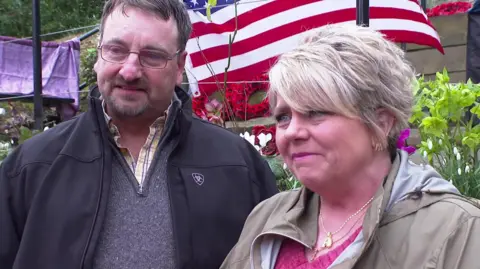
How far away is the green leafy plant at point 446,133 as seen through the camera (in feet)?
11.1

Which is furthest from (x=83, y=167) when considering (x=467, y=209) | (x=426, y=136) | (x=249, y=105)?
(x=249, y=105)

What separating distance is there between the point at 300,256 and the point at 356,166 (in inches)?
11.7

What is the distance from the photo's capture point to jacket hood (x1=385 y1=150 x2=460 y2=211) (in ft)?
5.59

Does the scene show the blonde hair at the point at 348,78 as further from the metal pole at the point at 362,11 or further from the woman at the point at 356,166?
the metal pole at the point at 362,11

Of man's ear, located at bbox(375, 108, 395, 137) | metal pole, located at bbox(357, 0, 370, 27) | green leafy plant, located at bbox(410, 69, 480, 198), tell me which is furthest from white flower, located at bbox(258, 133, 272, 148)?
man's ear, located at bbox(375, 108, 395, 137)

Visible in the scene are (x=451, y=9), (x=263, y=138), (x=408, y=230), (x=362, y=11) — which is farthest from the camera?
(x=451, y=9)

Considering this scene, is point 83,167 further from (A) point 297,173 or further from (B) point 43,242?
(A) point 297,173

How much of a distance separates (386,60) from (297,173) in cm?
37

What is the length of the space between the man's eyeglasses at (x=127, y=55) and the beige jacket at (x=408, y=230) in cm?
78

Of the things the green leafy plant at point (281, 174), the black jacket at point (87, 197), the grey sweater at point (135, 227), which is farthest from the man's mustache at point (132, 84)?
the green leafy plant at point (281, 174)

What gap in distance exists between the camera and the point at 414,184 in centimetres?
173

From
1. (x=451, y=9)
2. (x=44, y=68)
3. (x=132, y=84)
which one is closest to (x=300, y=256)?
(x=132, y=84)

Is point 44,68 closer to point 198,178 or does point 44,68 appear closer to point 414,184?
point 198,178

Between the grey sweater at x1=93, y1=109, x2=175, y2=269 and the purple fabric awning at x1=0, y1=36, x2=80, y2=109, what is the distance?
19.4 feet
